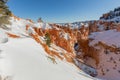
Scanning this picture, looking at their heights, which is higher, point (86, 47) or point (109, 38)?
point (109, 38)

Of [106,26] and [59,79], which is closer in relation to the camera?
[59,79]

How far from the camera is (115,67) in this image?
206ft

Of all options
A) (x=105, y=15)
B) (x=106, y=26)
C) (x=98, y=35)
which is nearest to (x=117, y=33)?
(x=98, y=35)

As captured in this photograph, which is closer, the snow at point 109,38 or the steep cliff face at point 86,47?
the steep cliff face at point 86,47

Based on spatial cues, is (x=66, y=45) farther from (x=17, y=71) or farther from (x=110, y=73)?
(x=17, y=71)

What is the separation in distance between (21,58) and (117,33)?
246 feet

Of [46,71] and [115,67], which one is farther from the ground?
[46,71]

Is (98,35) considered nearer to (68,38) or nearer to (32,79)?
(68,38)

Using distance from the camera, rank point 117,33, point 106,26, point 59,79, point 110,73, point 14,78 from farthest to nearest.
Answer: point 106,26 → point 117,33 → point 110,73 → point 59,79 → point 14,78

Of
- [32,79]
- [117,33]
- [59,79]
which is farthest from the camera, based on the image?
[117,33]

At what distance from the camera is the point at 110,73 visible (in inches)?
2395

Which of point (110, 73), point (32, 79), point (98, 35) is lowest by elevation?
point (110, 73)

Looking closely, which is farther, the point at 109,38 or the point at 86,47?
the point at 109,38

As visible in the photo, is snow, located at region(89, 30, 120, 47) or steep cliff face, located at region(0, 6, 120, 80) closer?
steep cliff face, located at region(0, 6, 120, 80)
